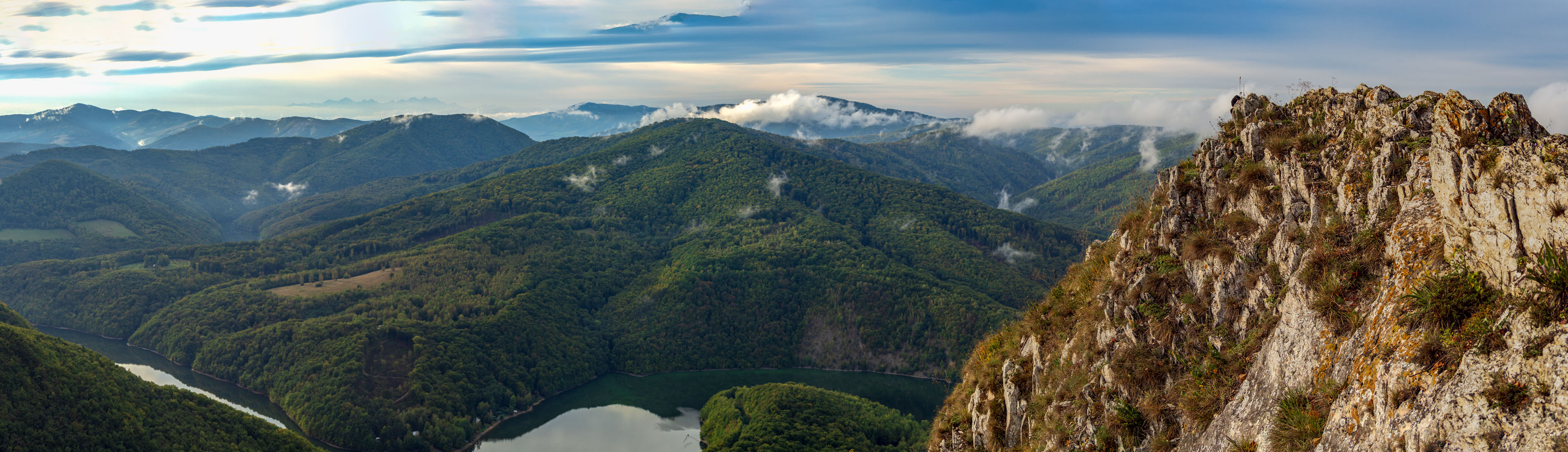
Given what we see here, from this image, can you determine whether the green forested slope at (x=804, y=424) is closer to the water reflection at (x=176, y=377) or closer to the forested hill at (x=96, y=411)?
the forested hill at (x=96, y=411)

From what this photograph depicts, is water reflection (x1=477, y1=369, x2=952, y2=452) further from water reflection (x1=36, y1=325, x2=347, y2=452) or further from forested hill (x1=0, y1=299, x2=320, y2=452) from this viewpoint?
forested hill (x1=0, y1=299, x2=320, y2=452)

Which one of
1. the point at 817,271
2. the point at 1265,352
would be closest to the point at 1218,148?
the point at 1265,352

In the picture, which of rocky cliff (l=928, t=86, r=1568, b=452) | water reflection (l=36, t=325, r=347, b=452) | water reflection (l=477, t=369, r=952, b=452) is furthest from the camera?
water reflection (l=36, t=325, r=347, b=452)

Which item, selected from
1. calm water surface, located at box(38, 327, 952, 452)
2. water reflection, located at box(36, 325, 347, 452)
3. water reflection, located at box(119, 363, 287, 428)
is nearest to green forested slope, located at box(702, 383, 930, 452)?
calm water surface, located at box(38, 327, 952, 452)

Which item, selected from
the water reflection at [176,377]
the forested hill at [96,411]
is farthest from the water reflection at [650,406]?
the forested hill at [96,411]

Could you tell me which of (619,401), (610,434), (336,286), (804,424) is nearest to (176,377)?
(336,286)

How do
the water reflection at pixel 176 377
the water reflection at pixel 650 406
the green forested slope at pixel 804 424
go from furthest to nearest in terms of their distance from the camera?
the water reflection at pixel 176 377 < the water reflection at pixel 650 406 < the green forested slope at pixel 804 424

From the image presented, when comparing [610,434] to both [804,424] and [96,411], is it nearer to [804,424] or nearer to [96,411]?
[804,424]
